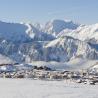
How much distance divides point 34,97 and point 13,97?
10.4 feet

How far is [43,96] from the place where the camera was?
63188 mm

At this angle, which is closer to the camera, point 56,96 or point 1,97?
point 1,97

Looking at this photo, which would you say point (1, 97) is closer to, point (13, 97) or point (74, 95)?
point (13, 97)

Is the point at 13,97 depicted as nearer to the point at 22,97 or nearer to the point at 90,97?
the point at 22,97

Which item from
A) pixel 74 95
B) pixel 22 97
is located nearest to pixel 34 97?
pixel 22 97

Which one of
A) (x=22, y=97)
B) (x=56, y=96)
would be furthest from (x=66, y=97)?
(x=22, y=97)

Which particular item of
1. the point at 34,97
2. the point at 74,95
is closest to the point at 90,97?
the point at 74,95

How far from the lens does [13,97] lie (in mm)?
59969

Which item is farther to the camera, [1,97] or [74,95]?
[74,95]

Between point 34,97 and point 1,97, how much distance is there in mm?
4838

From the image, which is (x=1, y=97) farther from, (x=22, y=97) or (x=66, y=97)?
(x=66, y=97)

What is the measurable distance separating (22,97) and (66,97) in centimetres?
640

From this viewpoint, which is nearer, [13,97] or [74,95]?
[13,97]

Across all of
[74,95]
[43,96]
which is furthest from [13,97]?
[74,95]
